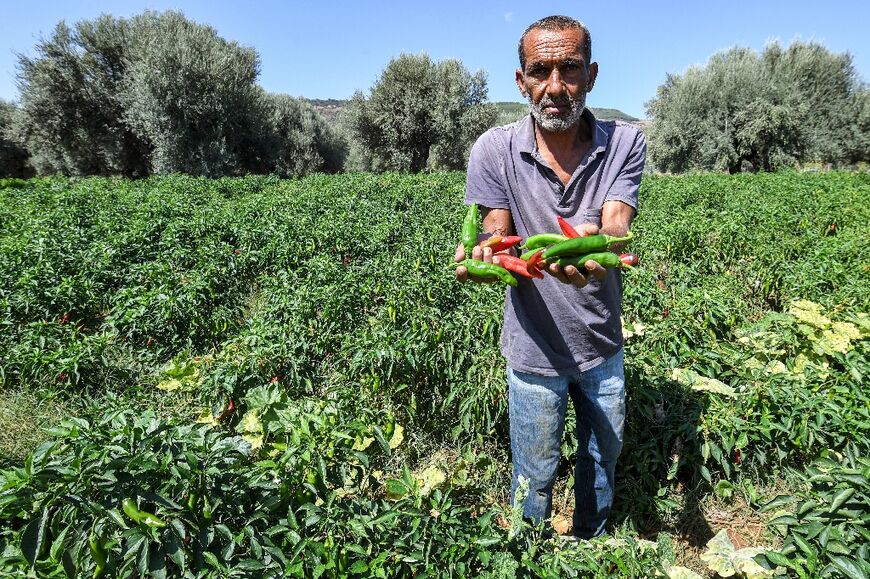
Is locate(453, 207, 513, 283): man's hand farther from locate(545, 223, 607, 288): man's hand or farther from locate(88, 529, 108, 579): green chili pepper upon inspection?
locate(88, 529, 108, 579): green chili pepper

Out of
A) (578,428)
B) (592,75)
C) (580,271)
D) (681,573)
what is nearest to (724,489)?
(578,428)

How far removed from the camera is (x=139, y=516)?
1507mm

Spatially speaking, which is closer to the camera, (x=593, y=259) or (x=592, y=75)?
(x=593, y=259)

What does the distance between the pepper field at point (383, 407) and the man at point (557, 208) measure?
0.58 metres

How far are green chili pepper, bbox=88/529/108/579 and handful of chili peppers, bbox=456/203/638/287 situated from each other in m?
1.53

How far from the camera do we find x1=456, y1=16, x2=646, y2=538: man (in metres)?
2.09

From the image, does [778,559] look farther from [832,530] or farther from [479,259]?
[479,259]

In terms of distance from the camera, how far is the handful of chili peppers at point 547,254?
191cm

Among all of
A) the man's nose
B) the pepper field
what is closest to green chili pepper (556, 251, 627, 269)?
the man's nose

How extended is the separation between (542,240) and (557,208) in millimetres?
219

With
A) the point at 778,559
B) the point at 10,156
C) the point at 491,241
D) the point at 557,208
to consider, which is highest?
the point at 10,156

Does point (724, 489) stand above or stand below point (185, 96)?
below

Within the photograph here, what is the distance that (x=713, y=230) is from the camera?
7.69 metres

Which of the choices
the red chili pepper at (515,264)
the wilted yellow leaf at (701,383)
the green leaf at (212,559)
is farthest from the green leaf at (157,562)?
the wilted yellow leaf at (701,383)
